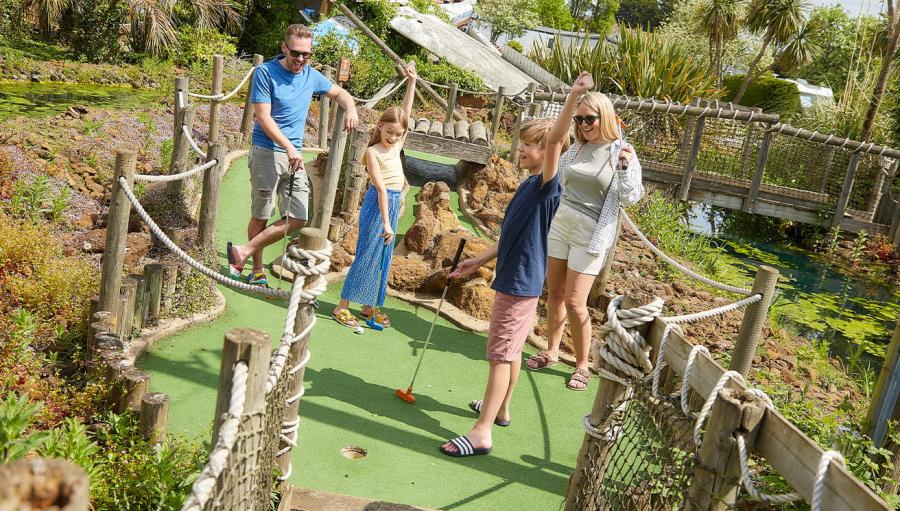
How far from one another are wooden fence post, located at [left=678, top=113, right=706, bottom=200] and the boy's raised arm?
404 inches

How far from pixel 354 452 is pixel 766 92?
29691 mm

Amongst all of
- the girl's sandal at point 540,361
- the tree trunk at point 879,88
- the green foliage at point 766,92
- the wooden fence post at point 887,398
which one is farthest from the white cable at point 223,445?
the green foliage at point 766,92

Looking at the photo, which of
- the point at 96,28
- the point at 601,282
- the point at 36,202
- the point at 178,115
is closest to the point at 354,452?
the point at 601,282

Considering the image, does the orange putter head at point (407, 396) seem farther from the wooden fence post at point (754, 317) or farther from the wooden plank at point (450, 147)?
the wooden plank at point (450, 147)

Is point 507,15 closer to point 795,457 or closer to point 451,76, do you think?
point 451,76

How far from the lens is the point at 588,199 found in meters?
4.90

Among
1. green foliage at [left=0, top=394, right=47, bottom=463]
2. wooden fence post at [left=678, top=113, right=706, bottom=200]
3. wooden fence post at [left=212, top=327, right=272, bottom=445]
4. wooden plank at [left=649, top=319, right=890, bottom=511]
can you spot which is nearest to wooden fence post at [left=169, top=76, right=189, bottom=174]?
green foliage at [left=0, top=394, right=47, bottom=463]

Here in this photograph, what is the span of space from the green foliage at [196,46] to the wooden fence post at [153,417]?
16.1 m

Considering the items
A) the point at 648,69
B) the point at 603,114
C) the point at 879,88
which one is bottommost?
the point at 603,114

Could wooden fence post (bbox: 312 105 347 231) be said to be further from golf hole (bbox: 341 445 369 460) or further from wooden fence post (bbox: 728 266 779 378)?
wooden fence post (bbox: 728 266 779 378)

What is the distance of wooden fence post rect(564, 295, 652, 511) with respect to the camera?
3.10 metres

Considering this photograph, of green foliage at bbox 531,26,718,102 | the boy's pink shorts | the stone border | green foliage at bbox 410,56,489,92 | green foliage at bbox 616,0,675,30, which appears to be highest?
green foliage at bbox 616,0,675,30

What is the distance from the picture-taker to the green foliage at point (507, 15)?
1620 inches

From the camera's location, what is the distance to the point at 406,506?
11.8ft
